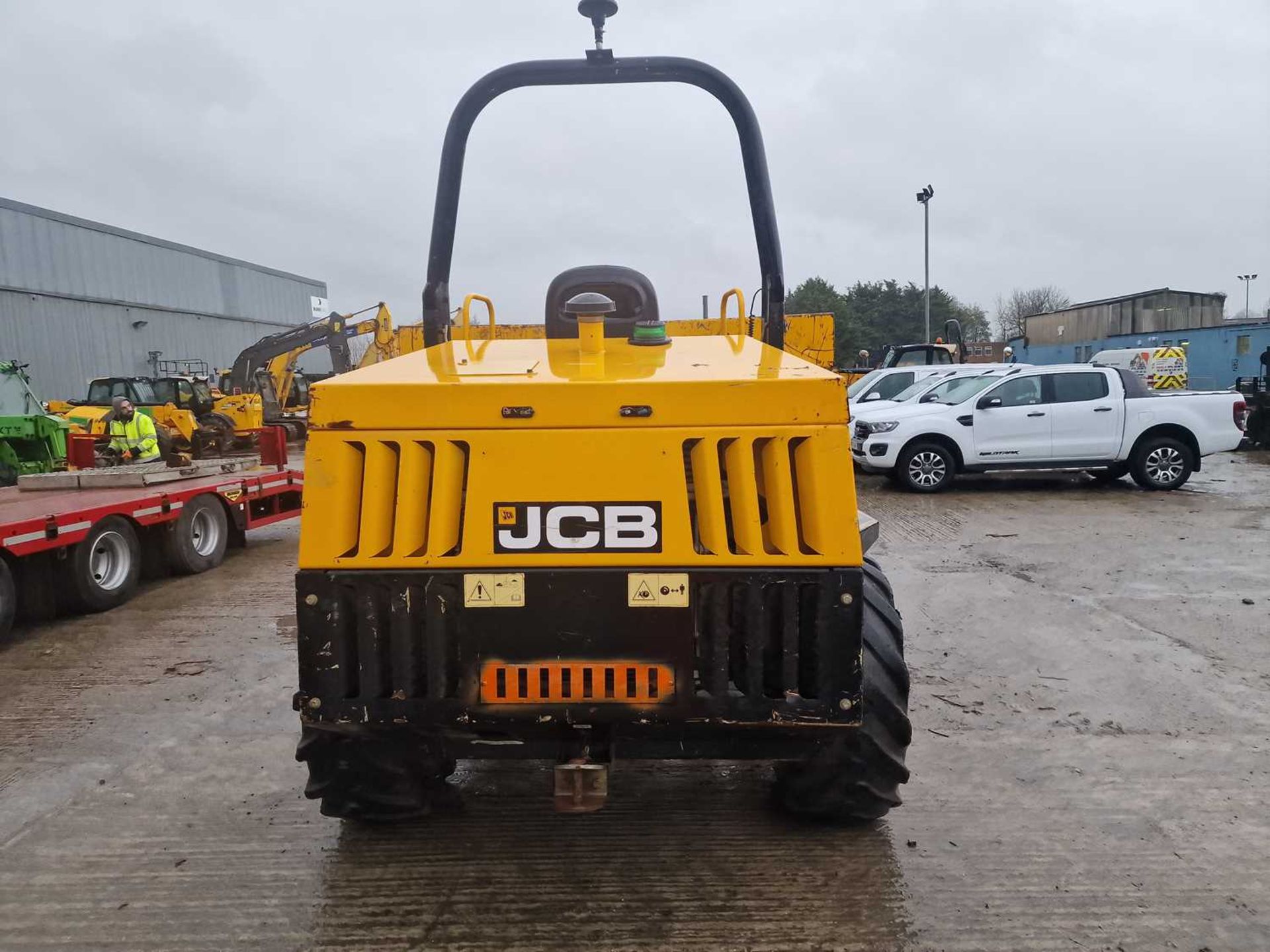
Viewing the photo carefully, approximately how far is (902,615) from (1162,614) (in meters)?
1.75

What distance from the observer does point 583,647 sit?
267cm

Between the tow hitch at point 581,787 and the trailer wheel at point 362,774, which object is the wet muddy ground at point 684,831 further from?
the tow hitch at point 581,787

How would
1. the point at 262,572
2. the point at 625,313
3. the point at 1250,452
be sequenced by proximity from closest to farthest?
the point at 625,313 → the point at 262,572 → the point at 1250,452

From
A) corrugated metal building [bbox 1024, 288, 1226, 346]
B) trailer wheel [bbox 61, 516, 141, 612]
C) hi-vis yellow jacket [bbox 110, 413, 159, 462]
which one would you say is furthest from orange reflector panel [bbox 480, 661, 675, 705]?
corrugated metal building [bbox 1024, 288, 1226, 346]

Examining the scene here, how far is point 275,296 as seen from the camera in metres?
44.5

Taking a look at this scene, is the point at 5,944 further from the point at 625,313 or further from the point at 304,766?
the point at 625,313

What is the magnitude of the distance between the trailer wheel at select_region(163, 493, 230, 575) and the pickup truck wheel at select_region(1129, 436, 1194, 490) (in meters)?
10.9

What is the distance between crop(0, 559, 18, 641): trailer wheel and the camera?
19.3 ft

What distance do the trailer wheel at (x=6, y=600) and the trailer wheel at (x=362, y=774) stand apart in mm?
4006

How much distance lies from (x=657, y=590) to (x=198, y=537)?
22.5 ft

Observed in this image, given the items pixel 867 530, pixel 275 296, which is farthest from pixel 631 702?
pixel 275 296

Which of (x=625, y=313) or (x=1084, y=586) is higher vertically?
(x=625, y=313)

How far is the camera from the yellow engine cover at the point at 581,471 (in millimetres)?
2621

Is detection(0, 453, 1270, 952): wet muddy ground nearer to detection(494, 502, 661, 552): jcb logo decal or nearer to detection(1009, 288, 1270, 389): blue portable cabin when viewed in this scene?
detection(494, 502, 661, 552): jcb logo decal
